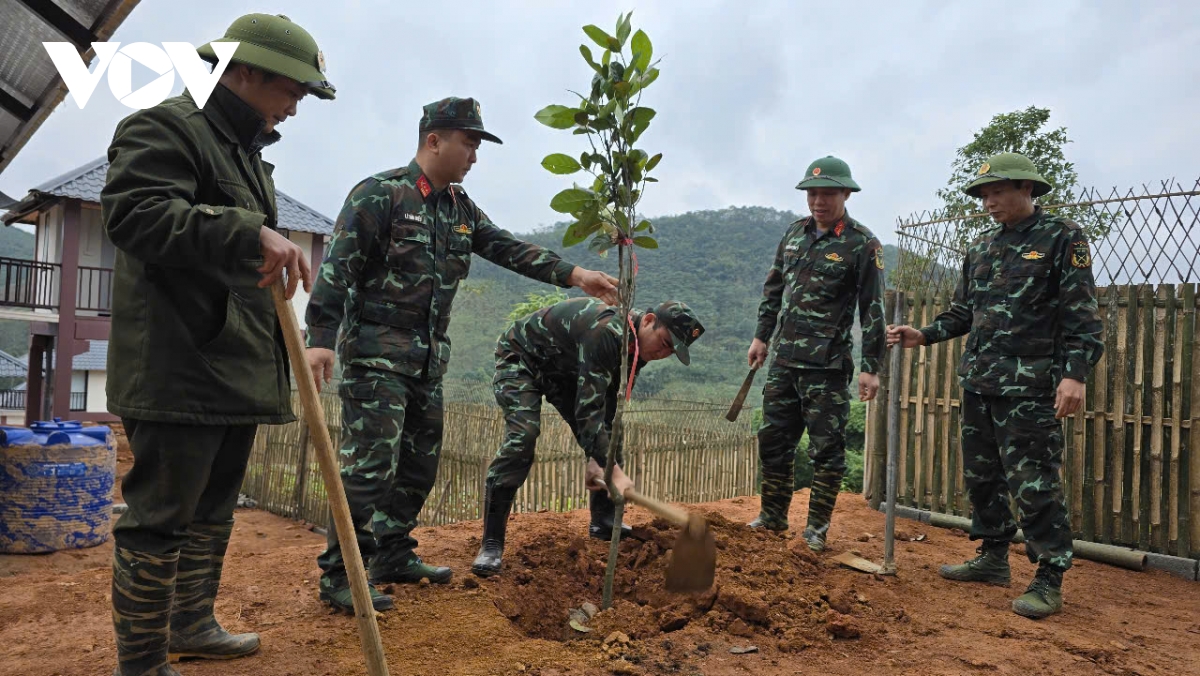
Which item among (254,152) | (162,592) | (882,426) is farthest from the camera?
(882,426)

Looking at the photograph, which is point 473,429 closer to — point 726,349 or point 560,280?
point 560,280

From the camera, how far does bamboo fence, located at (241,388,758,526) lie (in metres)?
7.29

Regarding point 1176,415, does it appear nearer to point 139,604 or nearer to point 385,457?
point 385,457

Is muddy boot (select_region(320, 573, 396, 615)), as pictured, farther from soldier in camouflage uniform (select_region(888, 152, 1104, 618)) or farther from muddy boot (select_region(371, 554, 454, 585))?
soldier in camouflage uniform (select_region(888, 152, 1104, 618))

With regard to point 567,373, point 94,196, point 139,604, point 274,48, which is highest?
point 94,196

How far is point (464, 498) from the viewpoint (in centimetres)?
725

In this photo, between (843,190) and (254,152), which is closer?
(254,152)

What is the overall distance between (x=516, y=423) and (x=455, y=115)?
1.44 meters

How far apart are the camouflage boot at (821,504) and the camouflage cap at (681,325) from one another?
1.53 metres

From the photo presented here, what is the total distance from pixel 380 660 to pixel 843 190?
352 cm

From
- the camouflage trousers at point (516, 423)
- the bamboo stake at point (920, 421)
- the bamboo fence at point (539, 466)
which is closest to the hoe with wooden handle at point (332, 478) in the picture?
the camouflage trousers at point (516, 423)

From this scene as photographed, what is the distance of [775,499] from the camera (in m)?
4.70

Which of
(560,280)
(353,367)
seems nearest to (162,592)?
(353,367)

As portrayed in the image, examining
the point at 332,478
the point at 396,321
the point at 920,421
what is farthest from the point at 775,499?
the point at 332,478
